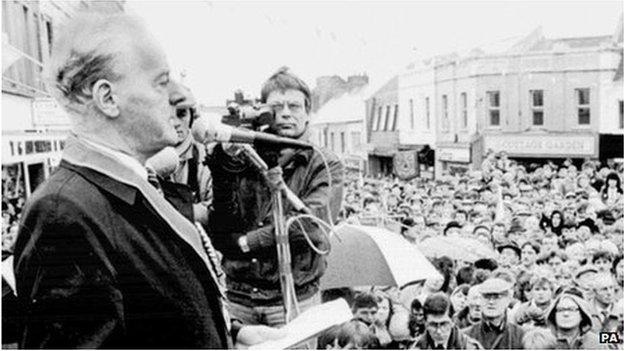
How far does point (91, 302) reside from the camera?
757 mm

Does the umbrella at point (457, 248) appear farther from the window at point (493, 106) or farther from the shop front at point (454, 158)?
the window at point (493, 106)

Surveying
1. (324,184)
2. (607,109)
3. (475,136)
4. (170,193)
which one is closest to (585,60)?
(607,109)

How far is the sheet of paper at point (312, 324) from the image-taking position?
994 millimetres

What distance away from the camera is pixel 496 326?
2.77 m

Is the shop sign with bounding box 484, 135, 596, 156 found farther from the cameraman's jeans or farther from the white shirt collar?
the white shirt collar

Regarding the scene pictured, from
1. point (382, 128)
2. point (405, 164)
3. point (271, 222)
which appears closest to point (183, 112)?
point (271, 222)

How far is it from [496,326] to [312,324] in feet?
6.28

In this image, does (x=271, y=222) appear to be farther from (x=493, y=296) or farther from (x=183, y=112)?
(x=493, y=296)

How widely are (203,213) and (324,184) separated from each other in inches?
12.0

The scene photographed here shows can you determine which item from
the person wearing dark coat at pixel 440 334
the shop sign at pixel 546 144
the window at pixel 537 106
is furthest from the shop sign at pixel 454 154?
the person wearing dark coat at pixel 440 334

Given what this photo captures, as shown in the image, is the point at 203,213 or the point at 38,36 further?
the point at 38,36

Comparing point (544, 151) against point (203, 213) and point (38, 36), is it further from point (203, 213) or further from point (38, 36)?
point (203, 213)

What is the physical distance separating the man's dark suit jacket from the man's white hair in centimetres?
9

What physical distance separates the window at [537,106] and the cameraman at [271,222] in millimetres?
9310
